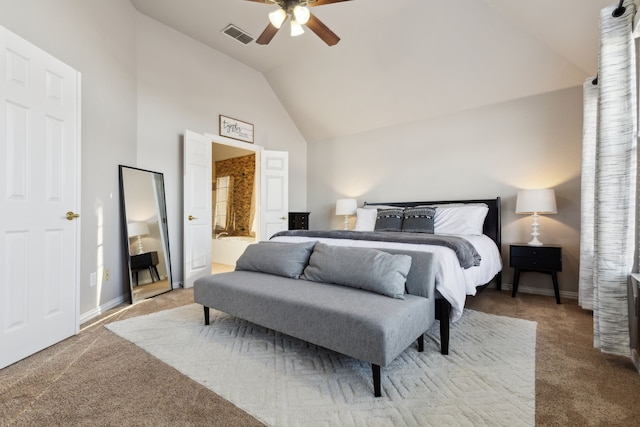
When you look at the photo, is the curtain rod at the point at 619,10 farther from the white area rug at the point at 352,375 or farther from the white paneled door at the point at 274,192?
the white paneled door at the point at 274,192

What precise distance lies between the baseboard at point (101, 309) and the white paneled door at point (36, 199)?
375 mm

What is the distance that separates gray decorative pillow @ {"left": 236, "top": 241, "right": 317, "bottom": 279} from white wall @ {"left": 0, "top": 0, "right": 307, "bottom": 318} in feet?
4.94

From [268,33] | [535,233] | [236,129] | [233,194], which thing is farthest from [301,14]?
[233,194]

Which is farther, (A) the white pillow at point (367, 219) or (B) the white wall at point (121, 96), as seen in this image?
(A) the white pillow at point (367, 219)

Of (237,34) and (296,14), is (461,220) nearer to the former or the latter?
(296,14)

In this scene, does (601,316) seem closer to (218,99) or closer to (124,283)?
(124,283)

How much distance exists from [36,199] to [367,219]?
11.5 feet

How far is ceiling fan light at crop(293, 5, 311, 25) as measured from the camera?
2.33 meters

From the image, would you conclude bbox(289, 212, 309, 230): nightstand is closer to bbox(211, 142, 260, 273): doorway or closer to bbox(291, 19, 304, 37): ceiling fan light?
bbox(211, 142, 260, 273): doorway

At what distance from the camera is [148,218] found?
11.3 ft

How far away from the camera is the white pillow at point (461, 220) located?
11.7 feet

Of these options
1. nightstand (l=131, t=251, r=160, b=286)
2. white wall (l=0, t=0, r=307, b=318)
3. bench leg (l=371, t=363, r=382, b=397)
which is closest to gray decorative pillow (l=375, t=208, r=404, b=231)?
bench leg (l=371, t=363, r=382, b=397)

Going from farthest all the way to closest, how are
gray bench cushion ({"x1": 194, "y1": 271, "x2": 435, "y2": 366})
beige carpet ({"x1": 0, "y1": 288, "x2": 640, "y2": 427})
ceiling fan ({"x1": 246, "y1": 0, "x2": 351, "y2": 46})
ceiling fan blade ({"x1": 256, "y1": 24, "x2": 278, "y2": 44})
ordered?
1. ceiling fan blade ({"x1": 256, "y1": 24, "x2": 278, "y2": 44})
2. ceiling fan ({"x1": 246, "y1": 0, "x2": 351, "y2": 46})
3. gray bench cushion ({"x1": 194, "y1": 271, "x2": 435, "y2": 366})
4. beige carpet ({"x1": 0, "y1": 288, "x2": 640, "y2": 427})

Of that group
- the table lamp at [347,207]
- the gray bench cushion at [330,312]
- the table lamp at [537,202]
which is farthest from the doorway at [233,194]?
the table lamp at [537,202]
